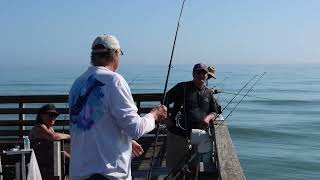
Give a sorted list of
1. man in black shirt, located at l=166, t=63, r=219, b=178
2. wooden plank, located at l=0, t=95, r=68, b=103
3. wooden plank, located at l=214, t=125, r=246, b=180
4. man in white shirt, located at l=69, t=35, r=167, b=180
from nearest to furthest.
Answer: man in white shirt, located at l=69, t=35, r=167, b=180 < wooden plank, located at l=214, t=125, r=246, b=180 < man in black shirt, located at l=166, t=63, r=219, b=178 < wooden plank, located at l=0, t=95, r=68, b=103

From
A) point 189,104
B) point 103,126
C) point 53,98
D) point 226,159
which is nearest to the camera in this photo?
point 103,126

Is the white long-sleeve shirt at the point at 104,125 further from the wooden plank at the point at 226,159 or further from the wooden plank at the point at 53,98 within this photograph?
the wooden plank at the point at 53,98

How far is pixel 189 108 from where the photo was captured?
19.6ft

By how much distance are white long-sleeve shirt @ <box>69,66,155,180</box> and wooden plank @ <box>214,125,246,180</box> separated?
82 cm

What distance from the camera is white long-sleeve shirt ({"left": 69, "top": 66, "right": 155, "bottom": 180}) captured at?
291 cm

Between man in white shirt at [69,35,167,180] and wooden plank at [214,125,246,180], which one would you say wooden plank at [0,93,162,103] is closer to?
wooden plank at [214,125,246,180]

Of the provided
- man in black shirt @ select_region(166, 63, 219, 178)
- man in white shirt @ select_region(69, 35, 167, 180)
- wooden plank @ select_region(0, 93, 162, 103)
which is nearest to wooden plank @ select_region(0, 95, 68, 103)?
wooden plank @ select_region(0, 93, 162, 103)

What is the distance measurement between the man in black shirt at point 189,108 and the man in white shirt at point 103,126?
297 centimetres

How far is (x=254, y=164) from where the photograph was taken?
15.6 m

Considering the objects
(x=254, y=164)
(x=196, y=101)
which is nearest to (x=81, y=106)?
(x=196, y=101)

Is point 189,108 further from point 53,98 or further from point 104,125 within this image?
point 53,98

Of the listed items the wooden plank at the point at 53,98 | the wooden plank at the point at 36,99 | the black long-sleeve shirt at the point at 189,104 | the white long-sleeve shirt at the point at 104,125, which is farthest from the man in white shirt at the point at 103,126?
the wooden plank at the point at 36,99

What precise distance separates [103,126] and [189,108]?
3101 millimetres

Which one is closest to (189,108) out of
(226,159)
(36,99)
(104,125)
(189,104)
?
(189,104)
